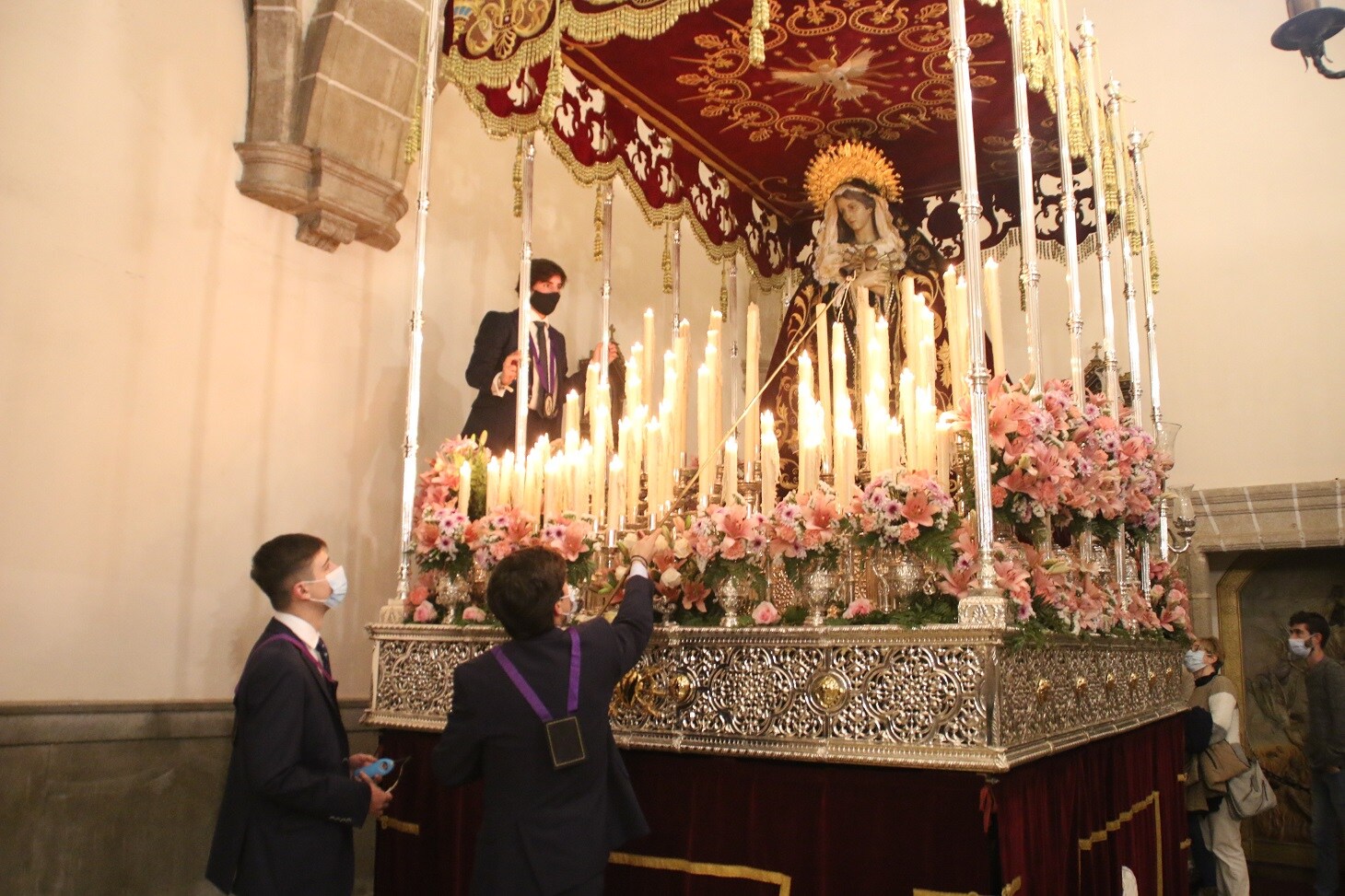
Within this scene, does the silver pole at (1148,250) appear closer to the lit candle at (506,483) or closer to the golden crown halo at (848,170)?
the golden crown halo at (848,170)

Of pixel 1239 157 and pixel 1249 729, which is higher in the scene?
pixel 1239 157

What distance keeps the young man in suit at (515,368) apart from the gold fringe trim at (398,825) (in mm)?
1782

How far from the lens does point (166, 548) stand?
447 centimetres

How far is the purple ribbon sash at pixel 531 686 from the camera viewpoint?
108 inches

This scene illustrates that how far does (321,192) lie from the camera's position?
497cm

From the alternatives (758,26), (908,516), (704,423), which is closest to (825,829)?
(908,516)

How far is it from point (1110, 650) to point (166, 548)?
12.1ft

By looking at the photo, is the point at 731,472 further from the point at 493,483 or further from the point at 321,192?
the point at 321,192

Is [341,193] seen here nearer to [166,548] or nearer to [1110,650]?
[166,548]

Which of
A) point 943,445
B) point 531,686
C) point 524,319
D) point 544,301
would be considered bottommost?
point 531,686

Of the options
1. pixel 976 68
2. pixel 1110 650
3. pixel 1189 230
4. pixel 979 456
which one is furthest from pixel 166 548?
pixel 1189 230

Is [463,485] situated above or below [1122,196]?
below

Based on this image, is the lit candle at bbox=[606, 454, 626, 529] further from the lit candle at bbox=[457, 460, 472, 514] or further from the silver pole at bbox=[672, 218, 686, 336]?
the silver pole at bbox=[672, 218, 686, 336]

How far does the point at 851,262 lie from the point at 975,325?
2923mm
